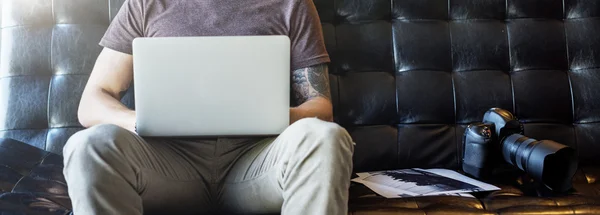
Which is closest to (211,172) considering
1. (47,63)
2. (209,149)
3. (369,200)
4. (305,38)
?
(209,149)

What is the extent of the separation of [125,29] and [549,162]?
1045mm

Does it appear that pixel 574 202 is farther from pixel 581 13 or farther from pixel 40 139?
pixel 40 139

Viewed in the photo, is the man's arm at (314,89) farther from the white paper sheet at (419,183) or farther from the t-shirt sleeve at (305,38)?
the white paper sheet at (419,183)

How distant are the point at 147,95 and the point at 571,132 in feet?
3.93

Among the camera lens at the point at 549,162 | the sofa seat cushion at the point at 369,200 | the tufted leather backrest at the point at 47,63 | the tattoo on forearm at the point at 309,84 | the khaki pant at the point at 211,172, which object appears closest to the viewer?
the khaki pant at the point at 211,172

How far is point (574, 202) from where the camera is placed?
3.61 ft

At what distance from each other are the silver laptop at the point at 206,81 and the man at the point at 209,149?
0.22 feet

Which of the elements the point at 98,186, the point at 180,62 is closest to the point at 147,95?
the point at 180,62

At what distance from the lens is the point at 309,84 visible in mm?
1263

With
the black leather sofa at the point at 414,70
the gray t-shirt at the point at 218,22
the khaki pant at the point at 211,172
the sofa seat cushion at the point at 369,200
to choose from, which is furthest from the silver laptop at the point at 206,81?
the black leather sofa at the point at 414,70

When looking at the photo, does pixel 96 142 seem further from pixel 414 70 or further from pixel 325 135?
pixel 414 70

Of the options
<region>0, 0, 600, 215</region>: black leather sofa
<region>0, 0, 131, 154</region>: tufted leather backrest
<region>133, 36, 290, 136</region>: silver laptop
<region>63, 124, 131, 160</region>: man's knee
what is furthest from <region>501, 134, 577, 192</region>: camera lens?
<region>0, 0, 131, 154</region>: tufted leather backrest

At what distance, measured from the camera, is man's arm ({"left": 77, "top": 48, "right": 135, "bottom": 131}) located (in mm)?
1189

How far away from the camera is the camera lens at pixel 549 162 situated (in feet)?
3.72
